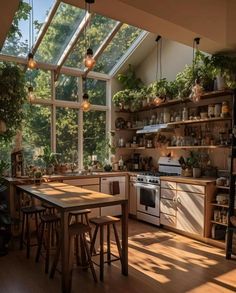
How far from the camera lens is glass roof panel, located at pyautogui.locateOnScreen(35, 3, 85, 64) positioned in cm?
464

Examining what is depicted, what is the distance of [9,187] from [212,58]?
3606 mm

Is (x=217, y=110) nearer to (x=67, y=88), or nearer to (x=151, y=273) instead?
(x=151, y=273)

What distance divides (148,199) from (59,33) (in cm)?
343

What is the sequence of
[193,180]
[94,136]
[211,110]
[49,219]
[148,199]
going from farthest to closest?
[94,136]
[148,199]
[211,110]
[193,180]
[49,219]

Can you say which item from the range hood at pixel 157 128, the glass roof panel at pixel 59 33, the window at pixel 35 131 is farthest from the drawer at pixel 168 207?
the glass roof panel at pixel 59 33

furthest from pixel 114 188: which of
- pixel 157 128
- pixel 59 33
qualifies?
pixel 59 33

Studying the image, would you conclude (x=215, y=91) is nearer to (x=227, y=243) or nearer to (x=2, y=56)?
(x=227, y=243)

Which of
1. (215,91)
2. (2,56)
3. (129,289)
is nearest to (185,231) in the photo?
(129,289)

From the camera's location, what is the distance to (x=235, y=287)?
289 centimetres

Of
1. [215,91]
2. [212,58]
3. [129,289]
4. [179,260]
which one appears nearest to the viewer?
[129,289]

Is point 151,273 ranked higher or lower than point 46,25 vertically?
lower

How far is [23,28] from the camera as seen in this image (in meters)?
4.61

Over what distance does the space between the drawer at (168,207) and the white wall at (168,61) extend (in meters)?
2.40

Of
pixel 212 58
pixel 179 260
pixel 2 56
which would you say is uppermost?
pixel 2 56
